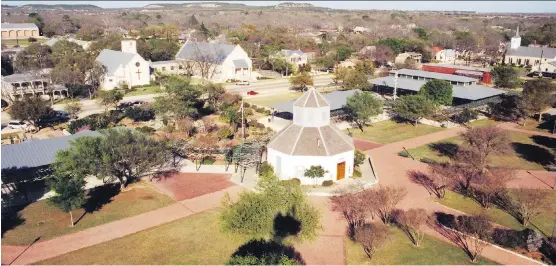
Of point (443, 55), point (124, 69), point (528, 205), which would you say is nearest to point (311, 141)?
point (528, 205)

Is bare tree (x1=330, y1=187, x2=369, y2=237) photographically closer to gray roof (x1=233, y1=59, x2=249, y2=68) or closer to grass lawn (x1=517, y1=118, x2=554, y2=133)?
grass lawn (x1=517, y1=118, x2=554, y2=133)

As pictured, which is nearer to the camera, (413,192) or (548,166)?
(413,192)

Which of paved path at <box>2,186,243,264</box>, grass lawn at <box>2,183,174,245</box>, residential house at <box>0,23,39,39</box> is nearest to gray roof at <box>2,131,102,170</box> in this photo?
grass lawn at <box>2,183,174,245</box>

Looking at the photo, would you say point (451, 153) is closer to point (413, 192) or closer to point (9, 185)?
point (413, 192)

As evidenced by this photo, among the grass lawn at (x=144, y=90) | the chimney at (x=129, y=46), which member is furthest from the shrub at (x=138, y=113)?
the chimney at (x=129, y=46)

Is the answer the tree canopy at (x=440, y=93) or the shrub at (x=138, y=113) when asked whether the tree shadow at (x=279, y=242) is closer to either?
the shrub at (x=138, y=113)

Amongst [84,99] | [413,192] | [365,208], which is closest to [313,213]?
[365,208]
